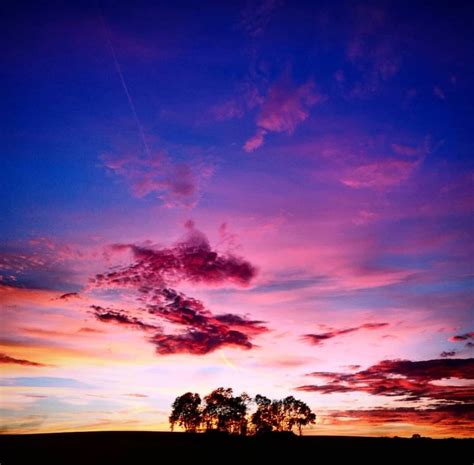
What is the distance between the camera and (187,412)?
5261 inches

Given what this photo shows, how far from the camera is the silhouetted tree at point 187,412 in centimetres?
13262

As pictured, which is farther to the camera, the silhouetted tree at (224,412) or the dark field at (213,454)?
the silhouetted tree at (224,412)

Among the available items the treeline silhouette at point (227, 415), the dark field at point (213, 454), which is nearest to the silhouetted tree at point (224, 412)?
the treeline silhouette at point (227, 415)

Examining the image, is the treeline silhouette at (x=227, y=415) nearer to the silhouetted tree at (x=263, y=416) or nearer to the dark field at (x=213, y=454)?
the silhouetted tree at (x=263, y=416)

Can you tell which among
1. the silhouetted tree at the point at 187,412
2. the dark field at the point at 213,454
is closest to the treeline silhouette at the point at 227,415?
the silhouetted tree at the point at 187,412

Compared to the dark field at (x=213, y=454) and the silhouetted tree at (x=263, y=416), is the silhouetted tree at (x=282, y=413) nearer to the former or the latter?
the silhouetted tree at (x=263, y=416)

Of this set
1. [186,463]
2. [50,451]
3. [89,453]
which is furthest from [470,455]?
[50,451]

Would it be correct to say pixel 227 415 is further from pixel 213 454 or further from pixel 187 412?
pixel 213 454

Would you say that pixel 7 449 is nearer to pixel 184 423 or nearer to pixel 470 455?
pixel 470 455

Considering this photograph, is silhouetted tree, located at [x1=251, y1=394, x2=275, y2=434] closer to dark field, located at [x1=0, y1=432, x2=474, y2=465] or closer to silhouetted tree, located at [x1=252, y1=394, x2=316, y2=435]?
silhouetted tree, located at [x1=252, y1=394, x2=316, y2=435]

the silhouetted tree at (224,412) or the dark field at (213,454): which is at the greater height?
the silhouetted tree at (224,412)

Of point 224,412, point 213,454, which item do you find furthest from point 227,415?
point 213,454

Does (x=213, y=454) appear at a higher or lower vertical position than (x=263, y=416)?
lower

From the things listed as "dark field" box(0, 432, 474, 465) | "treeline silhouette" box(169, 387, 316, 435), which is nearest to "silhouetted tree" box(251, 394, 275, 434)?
"treeline silhouette" box(169, 387, 316, 435)
